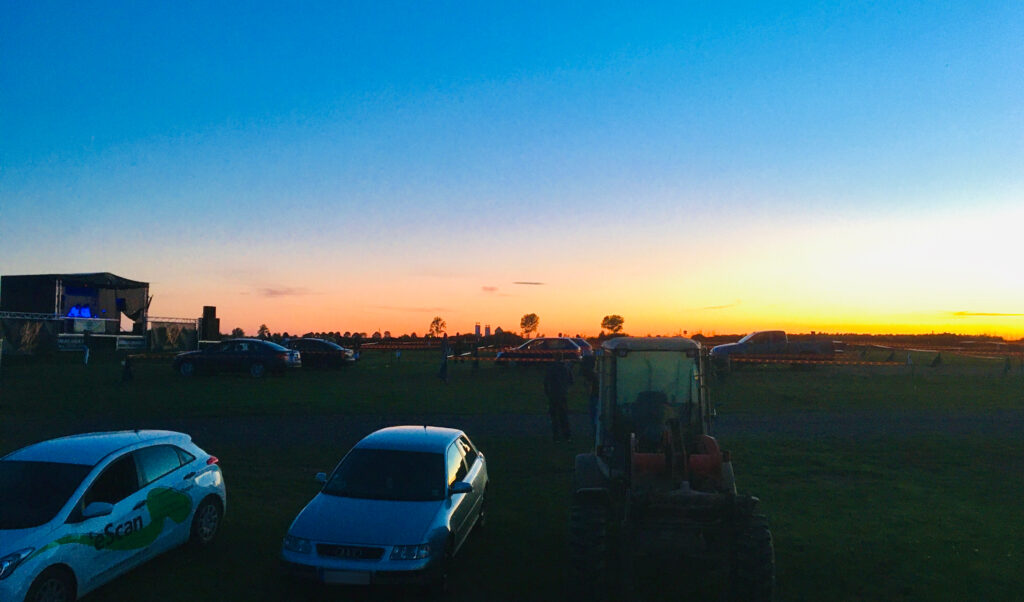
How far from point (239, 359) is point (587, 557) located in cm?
2662

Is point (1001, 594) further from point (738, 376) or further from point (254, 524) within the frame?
point (738, 376)

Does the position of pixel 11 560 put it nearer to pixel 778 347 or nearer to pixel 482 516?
pixel 482 516

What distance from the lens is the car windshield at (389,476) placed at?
741 centimetres

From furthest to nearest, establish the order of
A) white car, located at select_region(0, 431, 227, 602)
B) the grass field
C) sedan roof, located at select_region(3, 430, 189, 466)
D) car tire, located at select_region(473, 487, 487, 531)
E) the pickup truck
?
the pickup truck → car tire, located at select_region(473, 487, 487, 531) → the grass field → sedan roof, located at select_region(3, 430, 189, 466) → white car, located at select_region(0, 431, 227, 602)

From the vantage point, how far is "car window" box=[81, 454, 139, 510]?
636 centimetres

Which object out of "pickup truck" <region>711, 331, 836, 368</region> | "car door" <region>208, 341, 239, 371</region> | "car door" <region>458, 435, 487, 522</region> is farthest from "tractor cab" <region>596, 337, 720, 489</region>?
"pickup truck" <region>711, 331, 836, 368</region>

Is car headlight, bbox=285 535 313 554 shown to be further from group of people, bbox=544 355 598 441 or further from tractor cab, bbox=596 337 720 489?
group of people, bbox=544 355 598 441

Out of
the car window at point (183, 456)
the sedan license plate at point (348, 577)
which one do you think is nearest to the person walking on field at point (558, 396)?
the car window at point (183, 456)

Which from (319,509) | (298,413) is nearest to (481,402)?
(298,413)

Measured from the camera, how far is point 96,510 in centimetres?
607

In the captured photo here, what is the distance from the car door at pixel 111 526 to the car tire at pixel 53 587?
0.35 feet

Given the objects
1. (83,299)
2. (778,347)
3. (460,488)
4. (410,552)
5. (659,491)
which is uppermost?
→ (83,299)

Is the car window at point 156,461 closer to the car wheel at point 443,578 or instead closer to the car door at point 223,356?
the car wheel at point 443,578

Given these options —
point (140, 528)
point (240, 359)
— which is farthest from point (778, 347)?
point (140, 528)
